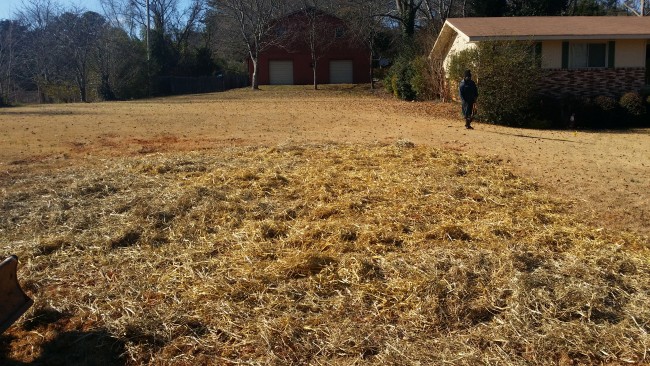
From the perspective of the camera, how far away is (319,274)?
213 inches

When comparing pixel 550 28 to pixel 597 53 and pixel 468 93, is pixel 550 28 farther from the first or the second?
Answer: pixel 468 93

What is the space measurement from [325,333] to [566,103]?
19.9 meters

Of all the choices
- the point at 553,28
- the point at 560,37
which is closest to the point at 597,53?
the point at 553,28

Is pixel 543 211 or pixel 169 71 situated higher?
pixel 169 71

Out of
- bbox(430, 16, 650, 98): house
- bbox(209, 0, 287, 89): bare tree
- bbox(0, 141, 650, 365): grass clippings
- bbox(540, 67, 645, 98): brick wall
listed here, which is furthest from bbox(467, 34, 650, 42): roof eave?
bbox(209, 0, 287, 89): bare tree

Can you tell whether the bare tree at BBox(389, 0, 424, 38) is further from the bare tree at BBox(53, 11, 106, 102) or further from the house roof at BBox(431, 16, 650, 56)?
the bare tree at BBox(53, 11, 106, 102)

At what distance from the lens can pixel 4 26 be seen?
49375mm

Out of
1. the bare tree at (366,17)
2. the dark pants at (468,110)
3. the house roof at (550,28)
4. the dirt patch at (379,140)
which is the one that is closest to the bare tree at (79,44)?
the bare tree at (366,17)

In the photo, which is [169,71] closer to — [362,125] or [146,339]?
[362,125]

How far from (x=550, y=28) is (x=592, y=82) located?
2889 mm

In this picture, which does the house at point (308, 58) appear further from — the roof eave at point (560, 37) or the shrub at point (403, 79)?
the roof eave at point (560, 37)

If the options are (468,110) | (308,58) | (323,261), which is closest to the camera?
(323,261)

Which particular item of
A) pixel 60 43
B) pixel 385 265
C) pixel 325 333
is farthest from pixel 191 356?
pixel 60 43

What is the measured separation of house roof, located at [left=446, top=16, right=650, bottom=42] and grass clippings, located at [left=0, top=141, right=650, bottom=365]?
16.8 m
